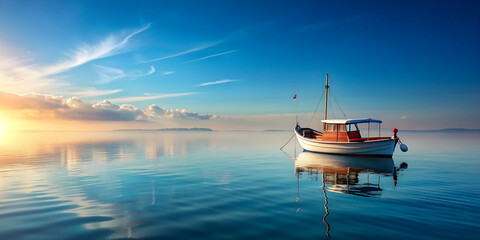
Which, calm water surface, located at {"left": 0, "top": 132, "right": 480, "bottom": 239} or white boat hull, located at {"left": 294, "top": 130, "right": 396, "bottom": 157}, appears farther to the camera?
white boat hull, located at {"left": 294, "top": 130, "right": 396, "bottom": 157}

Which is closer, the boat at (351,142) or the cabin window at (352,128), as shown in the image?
the boat at (351,142)

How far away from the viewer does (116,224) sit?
8414 millimetres

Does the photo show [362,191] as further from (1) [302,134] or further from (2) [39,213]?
(1) [302,134]

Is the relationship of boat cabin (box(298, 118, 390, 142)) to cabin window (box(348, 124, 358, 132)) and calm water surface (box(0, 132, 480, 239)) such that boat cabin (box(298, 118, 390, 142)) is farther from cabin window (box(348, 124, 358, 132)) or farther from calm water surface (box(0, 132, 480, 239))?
calm water surface (box(0, 132, 480, 239))

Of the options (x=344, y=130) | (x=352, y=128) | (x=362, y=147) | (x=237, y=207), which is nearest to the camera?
(x=237, y=207)

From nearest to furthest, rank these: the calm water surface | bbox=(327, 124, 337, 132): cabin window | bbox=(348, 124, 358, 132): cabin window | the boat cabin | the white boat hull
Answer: the calm water surface → the white boat hull → the boat cabin → bbox=(348, 124, 358, 132): cabin window → bbox=(327, 124, 337, 132): cabin window

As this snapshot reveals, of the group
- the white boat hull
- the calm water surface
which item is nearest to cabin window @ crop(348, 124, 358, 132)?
the white boat hull

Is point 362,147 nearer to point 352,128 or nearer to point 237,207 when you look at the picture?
point 352,128

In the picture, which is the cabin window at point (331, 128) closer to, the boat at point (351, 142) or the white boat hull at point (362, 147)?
the boat at point (351, 142)

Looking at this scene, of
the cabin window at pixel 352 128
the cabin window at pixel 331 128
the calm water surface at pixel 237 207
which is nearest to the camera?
the calm water surface at pixel 237 207

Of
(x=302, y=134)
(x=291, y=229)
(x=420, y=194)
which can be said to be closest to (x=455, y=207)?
(x=420, y=194)

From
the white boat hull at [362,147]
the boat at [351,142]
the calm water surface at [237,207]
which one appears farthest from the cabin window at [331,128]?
the calm water surface at [237,207]

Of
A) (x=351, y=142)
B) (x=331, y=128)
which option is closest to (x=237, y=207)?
(x=351, y=142)

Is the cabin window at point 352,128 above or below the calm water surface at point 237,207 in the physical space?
above
